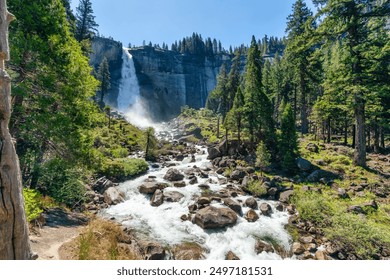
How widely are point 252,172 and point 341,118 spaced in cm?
2090

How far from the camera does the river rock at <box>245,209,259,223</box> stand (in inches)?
610

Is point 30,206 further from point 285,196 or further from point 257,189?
point 285,196

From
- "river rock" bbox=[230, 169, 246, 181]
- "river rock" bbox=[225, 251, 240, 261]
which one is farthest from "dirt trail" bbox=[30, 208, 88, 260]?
"river rock" bbox=[230, 169, 246, 181]

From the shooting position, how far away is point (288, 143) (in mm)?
24672

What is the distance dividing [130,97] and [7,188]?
110m

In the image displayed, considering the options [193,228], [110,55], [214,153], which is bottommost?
[193,228]

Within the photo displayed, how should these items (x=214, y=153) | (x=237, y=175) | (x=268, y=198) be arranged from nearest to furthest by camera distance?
(x=268, y=198), (x=237, y=175), (x=214, y=153)

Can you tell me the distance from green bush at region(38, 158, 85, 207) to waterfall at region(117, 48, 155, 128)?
7905 centimetres

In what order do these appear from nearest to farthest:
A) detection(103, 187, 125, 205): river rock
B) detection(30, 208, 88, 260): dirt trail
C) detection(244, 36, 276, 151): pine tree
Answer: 1. detection(30, 208, 88, 260): dirt trail
2. detection(103, 187, 125, 205): river rock
3. detection(244, 36, 276, 151): pine tree

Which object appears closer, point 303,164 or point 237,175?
point 303,164

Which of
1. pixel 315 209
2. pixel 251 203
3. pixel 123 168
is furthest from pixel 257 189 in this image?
pixel 123 168

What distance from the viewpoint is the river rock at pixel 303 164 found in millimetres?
22538

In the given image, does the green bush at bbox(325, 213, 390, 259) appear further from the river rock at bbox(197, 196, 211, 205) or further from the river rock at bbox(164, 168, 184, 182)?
the river rock at bbox(164, 168, 184, 182)
